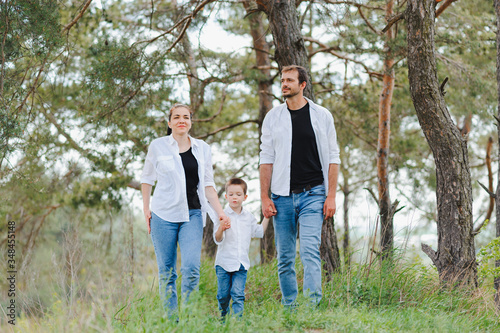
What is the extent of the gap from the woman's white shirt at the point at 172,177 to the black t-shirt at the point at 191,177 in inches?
1.2

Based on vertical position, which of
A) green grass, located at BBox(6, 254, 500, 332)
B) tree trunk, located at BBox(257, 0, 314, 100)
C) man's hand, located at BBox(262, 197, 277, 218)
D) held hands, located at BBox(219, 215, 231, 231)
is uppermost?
tree trunk, located at BBox(257, 0, 314, 100)

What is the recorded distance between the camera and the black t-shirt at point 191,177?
3.92m

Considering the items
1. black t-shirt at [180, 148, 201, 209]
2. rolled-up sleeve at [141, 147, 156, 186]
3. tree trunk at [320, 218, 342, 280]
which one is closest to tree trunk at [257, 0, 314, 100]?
tree trunk at [320, 218, 342, 280]

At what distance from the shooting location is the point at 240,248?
4.13 metres

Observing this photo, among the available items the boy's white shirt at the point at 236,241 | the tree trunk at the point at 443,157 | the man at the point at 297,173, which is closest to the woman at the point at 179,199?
the boy's white shirt at the point at 236,241

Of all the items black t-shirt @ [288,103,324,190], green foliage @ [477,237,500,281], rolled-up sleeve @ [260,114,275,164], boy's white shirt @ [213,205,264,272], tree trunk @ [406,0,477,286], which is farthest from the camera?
tree trunk @ [406,0,477,286]

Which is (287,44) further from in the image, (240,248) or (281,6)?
(240,248)

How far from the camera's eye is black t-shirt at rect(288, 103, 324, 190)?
13.1 feet

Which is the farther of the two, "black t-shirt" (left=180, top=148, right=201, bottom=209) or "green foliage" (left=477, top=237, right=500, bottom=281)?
"green foliage" (left=477, top=237, right=500, bottom=281)

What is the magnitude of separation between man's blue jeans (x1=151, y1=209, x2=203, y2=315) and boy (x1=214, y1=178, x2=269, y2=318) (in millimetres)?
246

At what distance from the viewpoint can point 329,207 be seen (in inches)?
152

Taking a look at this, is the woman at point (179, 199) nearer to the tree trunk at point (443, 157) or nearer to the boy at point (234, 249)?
the boy at point (234, 249)

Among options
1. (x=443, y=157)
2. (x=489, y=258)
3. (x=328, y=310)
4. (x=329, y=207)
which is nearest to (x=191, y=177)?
(x=329, y=207)

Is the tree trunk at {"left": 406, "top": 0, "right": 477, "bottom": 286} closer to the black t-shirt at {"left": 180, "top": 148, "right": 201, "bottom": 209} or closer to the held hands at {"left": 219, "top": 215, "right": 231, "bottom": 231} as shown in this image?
the held hands at {"left": 219, "top": 215, "right": 231, "bottom": 231}
